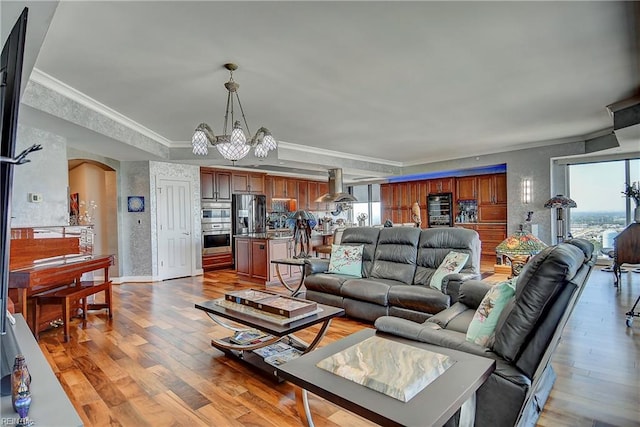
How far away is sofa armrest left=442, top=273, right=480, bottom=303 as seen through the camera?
3127mm

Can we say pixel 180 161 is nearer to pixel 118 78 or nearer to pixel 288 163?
pixel 288 163

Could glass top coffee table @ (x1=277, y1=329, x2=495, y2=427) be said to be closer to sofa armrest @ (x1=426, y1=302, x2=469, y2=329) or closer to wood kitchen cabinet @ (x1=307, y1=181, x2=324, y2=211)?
sofa armrest @ (x1=426, y1=302, x2=469, y2=329)

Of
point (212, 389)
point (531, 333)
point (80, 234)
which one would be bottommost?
point (212, 389)

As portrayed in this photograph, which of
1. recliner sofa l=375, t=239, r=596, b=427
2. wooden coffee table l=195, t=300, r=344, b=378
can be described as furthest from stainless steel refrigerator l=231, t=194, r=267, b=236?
recliner sofa l=375, t=239, r=596, b=427

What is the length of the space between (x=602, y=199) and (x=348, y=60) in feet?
23.0

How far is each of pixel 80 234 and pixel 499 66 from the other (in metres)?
5.23

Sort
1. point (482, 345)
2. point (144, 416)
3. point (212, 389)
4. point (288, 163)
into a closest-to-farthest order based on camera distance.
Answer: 1. point (482, 345)
2. point (144, 416)
3. point (212, 389)
4. point (288, 163)

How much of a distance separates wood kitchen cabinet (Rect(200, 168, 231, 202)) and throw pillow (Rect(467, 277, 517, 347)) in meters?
6.42

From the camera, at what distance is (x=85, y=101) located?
3791 millimetres

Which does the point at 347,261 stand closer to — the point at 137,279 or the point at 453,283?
the point at 453,283

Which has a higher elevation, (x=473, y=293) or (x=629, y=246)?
(x=629, y=246)

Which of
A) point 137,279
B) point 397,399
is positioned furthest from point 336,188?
point 397,399

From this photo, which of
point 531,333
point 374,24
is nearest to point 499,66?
point 374,24

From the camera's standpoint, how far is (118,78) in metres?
3.25
